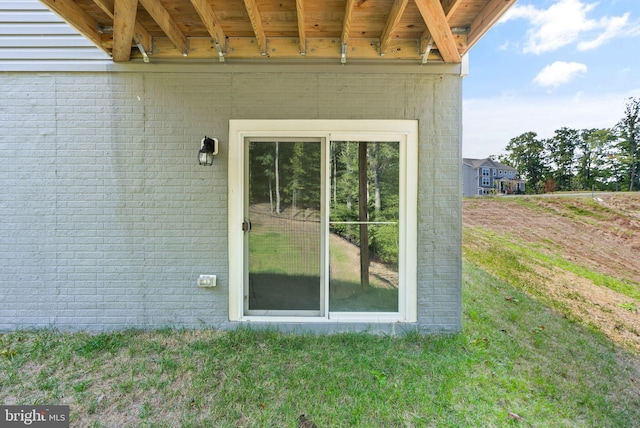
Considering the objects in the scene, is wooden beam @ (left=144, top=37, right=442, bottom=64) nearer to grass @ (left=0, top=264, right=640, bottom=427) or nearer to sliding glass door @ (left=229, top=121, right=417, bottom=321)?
sliding glass door @ (left=229, top=121, right=417, bottom=321)

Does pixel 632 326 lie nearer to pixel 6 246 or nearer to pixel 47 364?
pixel 47 364

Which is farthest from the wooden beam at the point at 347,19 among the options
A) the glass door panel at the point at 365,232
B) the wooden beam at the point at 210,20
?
the wooden beam at the point at 210,20

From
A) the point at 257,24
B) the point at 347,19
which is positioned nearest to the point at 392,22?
the point at 347,19

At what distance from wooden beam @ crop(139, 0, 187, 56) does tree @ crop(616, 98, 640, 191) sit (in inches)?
722

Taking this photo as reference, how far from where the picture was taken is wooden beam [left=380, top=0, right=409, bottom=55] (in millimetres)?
2332

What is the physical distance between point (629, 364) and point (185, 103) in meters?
5.28

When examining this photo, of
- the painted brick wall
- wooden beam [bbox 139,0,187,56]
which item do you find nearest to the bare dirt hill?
the painted brick wall

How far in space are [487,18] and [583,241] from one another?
28.3 feet

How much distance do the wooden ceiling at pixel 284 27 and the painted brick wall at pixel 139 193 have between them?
283mm

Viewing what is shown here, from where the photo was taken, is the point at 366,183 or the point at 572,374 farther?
the point at 366,183

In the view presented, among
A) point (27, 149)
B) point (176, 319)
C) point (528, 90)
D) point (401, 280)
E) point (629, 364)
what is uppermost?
point (528, 90)

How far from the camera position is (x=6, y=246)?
10.3 feet

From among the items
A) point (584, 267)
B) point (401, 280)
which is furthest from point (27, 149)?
point (584, 267)

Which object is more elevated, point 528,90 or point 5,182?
point 528,90
